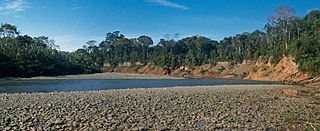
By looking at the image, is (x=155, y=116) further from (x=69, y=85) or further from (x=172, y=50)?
(x=172, y=50)

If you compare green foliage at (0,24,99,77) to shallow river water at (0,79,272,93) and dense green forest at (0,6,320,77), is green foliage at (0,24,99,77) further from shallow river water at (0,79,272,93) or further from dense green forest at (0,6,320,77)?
shallow river water at (0,79,272,93)

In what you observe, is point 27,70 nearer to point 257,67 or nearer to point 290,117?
point 257,67

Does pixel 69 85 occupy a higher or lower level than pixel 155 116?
higher

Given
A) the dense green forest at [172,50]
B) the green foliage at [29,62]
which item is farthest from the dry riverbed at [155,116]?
the green foliage at [29,62]

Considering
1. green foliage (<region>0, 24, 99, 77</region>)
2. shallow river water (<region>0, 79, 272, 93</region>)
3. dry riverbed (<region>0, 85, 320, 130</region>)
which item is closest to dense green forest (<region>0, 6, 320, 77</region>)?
green foliage (<region>0, 24, 99, 77</region>)

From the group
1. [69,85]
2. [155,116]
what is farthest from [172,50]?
[155,116]

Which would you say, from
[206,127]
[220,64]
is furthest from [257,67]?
[206,127]

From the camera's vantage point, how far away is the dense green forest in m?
77.3

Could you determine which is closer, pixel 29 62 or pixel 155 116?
pixel 155 116

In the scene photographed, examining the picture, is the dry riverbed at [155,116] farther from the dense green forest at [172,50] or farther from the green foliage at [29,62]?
the green foliage at [29,62]

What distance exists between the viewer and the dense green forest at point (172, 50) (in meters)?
77.3

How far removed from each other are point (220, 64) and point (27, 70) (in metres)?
61.3

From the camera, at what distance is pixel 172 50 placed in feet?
483

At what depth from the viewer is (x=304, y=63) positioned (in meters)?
60.0
